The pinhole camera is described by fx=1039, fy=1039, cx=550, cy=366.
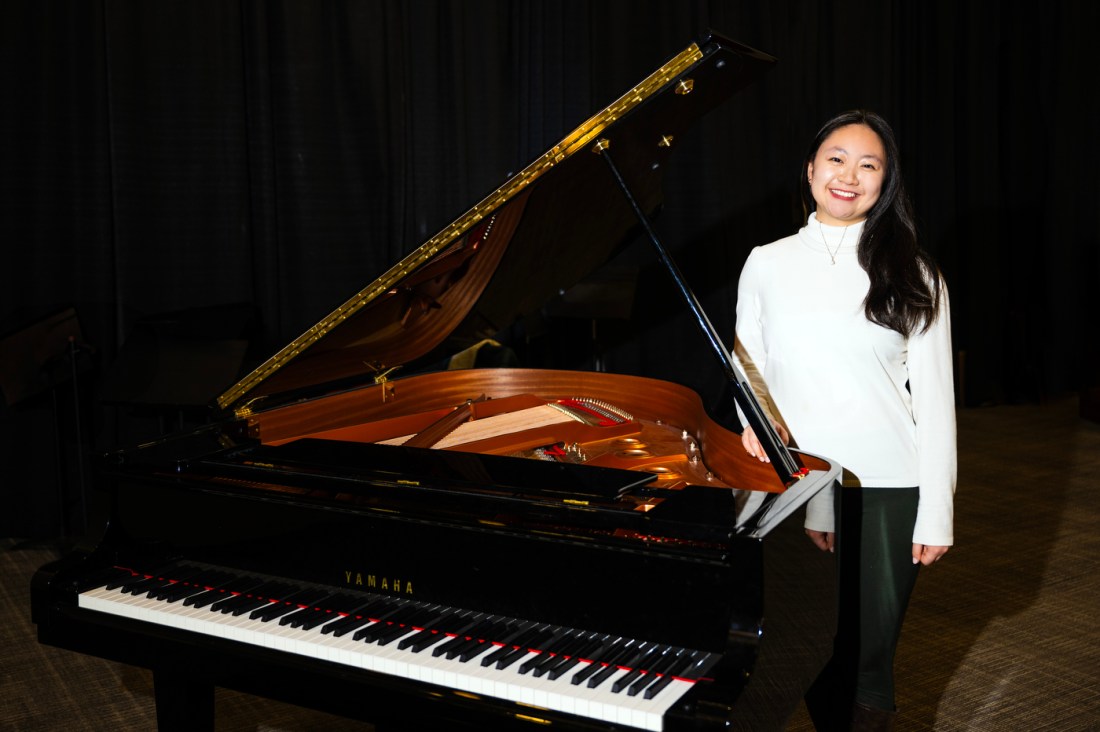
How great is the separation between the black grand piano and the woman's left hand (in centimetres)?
33

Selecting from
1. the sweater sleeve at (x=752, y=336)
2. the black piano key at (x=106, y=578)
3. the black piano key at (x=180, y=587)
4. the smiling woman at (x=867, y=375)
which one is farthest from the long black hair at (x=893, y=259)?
the black piano key at (x=106, y=578)

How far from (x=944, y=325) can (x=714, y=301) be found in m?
4.36

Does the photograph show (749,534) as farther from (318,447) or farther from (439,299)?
(439,299)

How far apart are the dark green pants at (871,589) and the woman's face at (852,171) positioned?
22.6 inches

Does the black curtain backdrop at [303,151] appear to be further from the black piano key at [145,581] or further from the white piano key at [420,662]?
the white piano key at [420,662]

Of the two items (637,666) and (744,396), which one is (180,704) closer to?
(637,666)

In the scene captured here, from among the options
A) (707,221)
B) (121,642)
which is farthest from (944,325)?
(707,221)

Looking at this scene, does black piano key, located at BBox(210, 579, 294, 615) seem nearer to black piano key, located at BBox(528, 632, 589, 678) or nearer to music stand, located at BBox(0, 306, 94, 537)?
black piano key, located at BBox(528, 632, 589, 678)

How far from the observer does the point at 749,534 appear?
4.84 ft

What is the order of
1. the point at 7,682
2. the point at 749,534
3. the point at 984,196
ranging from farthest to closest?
the point at 984,196 → the point at 7,682 → the point at 749,534

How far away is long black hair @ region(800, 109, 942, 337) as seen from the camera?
6.57 feet

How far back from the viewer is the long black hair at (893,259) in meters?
2.00

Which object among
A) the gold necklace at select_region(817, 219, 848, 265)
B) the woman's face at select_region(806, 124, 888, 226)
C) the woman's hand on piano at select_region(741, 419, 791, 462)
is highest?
the woman's face at select_region(806, 124, 888, 226)

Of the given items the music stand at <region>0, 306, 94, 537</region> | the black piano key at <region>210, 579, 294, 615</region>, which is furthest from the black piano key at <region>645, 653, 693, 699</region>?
the music stand at <region>0, 306, 94, 537</region>
